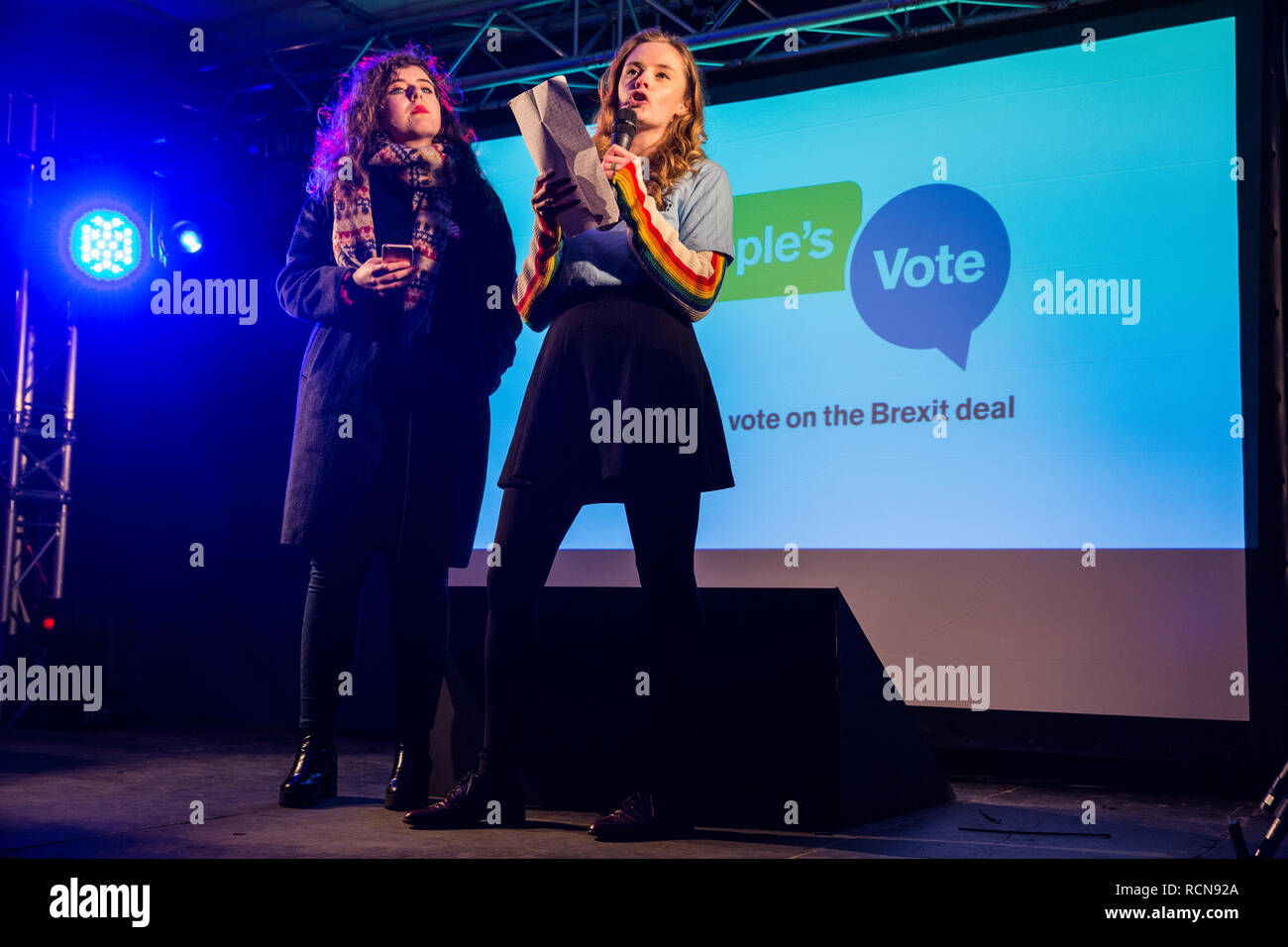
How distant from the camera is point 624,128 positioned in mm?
Answer: 2133

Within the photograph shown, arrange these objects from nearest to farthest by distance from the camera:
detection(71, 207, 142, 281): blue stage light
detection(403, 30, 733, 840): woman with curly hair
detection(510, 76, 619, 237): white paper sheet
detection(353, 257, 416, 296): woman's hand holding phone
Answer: detection(510, 76, 619, 237): white paper sheet → detection(403, 30, 733, 840): woman with curly hair → detection(353, 257, 416, 296): woman's hand holding phone → detection(71, 207, 142, 281): blue stage light

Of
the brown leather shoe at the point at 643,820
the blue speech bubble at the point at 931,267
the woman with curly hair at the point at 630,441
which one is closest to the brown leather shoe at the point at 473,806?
the woman with curly hair at the point at 630,441

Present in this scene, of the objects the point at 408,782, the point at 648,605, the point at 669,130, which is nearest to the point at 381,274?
the point at 669,130

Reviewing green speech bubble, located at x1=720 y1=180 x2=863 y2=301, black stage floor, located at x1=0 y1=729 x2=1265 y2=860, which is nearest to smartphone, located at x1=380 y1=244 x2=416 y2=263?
black stage floor, located at x1=0 y1=729 x2=1265 y2=860

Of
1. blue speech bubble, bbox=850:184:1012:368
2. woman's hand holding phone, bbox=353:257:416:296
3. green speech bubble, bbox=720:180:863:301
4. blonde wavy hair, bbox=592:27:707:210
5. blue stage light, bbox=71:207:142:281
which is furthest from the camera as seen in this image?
blue stage light, bbox=71:207:142:281

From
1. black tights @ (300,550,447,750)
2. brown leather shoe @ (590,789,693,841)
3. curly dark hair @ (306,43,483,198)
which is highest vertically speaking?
curly dark hair @ (306,43,483,198)

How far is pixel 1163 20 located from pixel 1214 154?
1.54ft

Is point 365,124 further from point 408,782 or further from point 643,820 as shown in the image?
point 643,820

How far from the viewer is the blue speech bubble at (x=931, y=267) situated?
373cm

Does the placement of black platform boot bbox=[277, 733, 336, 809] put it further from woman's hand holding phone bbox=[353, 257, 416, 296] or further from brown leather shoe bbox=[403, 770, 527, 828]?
woman's hand holding phone bbox=[353, 257, 416, 296]

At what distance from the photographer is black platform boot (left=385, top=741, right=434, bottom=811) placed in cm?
236

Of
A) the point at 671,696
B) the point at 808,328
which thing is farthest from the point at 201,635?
the point at 671,696

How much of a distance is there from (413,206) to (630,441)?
81 centimetres
